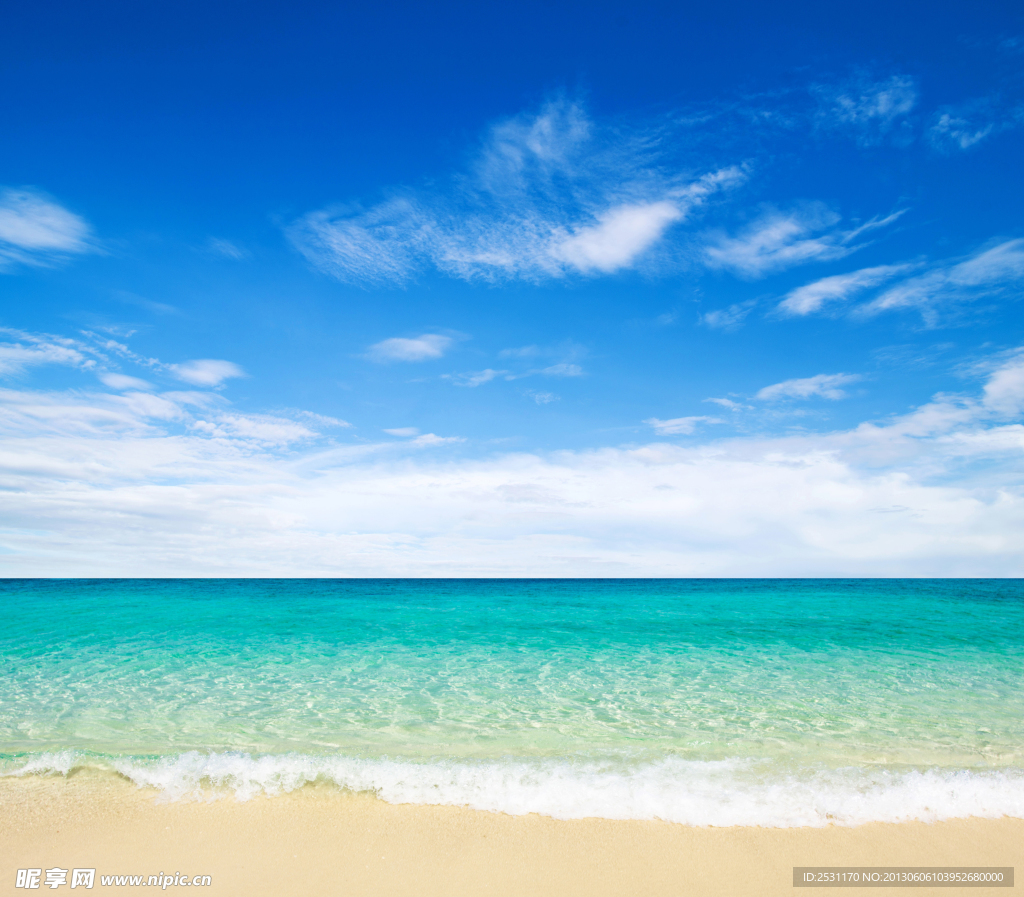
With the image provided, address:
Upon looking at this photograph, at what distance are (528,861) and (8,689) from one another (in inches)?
418

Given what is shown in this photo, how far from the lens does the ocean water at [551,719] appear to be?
5344 mm

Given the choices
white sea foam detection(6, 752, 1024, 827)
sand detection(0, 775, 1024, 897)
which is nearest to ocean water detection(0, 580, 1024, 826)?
white sea foam detection(6, 752, 1024, 827)

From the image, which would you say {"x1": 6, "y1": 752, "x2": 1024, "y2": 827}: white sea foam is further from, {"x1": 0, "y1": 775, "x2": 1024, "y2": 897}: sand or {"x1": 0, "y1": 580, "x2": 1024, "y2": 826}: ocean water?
{"x1": 0, "y1": 775, "x2": 1024, "y2": 897}: sand

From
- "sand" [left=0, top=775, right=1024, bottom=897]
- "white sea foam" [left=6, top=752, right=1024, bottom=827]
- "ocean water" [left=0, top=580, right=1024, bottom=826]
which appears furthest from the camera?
"ocean water" [left=0, top=580, right=1024, bottom=826]

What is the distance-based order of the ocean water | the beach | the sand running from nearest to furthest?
the sand
the beach
the ocean water

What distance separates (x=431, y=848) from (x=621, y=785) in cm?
209

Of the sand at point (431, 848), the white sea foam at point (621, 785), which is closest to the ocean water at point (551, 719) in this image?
the white sea foam at point (621, 785)

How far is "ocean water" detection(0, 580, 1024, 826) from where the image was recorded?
534cm

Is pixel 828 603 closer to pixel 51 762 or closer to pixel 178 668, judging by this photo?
pixel 178 668

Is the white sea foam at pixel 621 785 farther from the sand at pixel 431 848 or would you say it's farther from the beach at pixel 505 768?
the sand at pixel 431 848

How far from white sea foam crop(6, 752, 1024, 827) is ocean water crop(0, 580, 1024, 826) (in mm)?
23

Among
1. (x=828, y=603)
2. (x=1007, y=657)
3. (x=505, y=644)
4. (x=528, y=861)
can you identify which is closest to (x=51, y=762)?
(x=528, y=861)

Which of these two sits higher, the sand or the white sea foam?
the white sea foam

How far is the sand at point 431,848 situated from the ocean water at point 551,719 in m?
0.24
